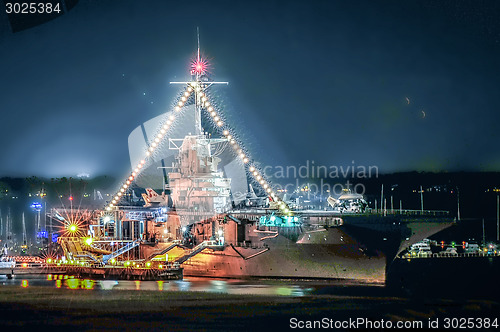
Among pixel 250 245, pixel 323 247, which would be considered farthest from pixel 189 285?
pixel 323 247

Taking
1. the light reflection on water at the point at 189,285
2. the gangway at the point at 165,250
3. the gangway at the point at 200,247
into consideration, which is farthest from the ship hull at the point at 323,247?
the gangway at the point at 165,250

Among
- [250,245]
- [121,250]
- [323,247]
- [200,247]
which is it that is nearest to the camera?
[323,247]

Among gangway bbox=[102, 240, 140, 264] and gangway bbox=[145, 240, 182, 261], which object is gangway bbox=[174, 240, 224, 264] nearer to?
gangway bbox=[145, 240, 182, 261]

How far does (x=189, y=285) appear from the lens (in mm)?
48750

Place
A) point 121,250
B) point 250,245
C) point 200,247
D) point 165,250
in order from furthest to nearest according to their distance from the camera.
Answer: point 121,250
point 165,250
point 200,247
point 250,245

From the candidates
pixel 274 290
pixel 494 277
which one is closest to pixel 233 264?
pixel 274 290

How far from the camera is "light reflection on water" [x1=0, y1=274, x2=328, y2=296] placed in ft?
146

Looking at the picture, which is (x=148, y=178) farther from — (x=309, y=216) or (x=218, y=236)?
(x=309, y=216)

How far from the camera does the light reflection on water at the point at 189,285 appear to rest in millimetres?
44562

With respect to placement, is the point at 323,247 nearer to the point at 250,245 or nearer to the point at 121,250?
the point at 250,245

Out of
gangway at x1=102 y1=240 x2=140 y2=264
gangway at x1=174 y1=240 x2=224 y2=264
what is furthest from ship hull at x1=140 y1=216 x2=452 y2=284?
gangway at x1=102 y1=240 x2=140 y2=264

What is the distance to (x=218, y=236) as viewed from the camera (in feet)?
173

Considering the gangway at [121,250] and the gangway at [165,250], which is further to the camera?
the gangway at [121,250]

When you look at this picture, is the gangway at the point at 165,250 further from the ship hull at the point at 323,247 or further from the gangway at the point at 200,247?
the ship hull at the point at 323,247
